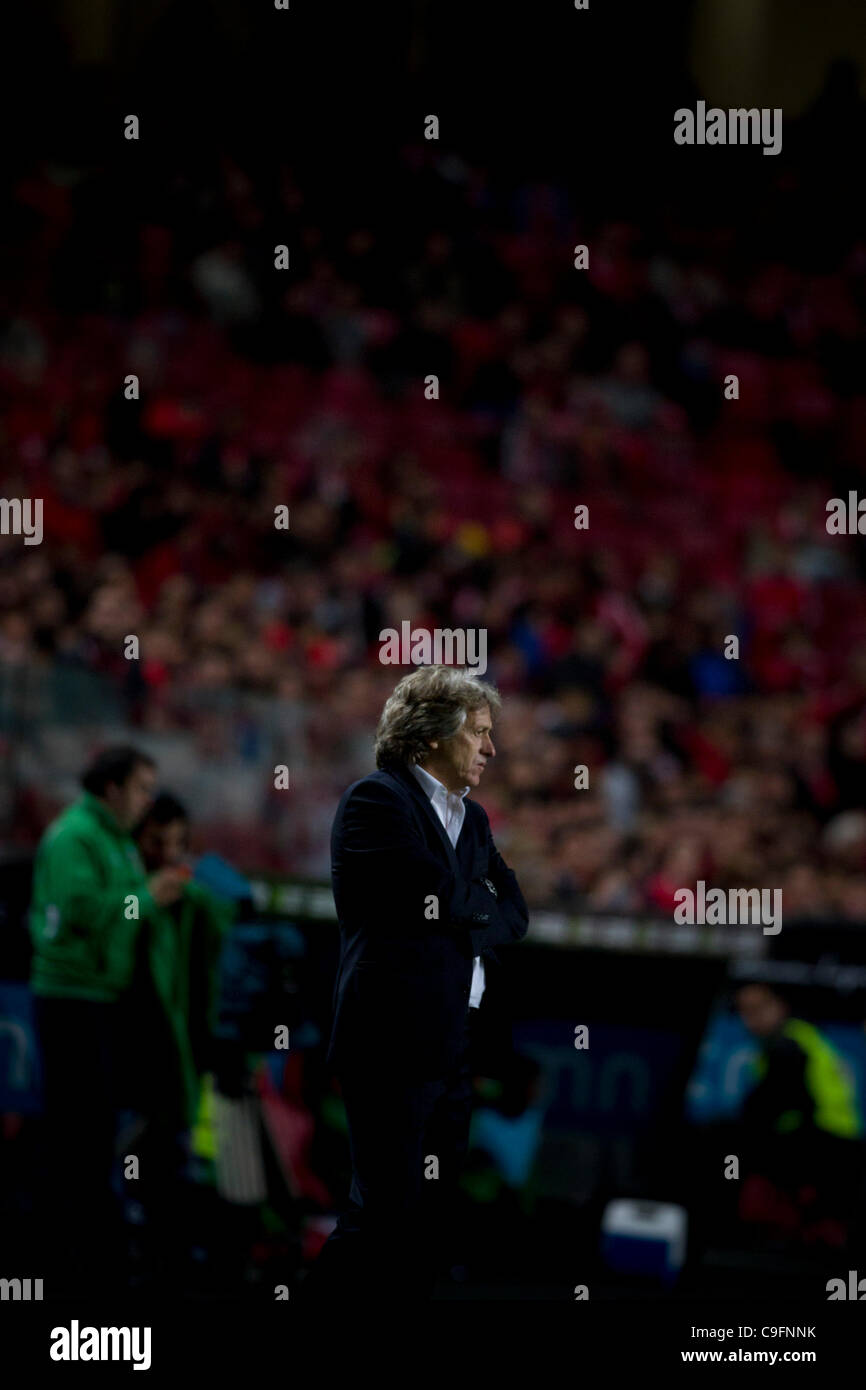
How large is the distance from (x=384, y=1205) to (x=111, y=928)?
5.84 ft

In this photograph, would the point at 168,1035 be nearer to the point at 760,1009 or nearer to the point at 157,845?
the point at 157,845

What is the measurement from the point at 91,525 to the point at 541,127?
6.96 m

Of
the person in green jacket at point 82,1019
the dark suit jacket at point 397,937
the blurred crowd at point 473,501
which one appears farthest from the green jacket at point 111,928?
the blurred crowd at point 473,501

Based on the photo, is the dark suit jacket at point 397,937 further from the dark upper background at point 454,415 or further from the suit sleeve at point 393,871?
the dark upper background at point 454,415

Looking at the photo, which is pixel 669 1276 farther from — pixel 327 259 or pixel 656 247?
pixel 656 247

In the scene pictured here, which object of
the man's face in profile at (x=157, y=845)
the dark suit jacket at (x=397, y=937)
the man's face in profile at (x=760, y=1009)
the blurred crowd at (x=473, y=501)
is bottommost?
the man's face in profile at (x=760, y=1009)

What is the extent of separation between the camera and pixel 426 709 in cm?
394

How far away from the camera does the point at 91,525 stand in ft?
34.9

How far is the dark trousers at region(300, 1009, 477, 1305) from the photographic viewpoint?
3.74 m

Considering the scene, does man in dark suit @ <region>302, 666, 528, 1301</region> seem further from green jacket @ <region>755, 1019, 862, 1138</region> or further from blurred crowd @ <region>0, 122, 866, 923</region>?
blurred crowd @ <region>0, 122, 866, 923</region>

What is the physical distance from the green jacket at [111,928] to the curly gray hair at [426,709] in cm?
159

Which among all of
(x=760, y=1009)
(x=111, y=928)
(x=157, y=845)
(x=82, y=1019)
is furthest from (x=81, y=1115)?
(x=760, y=1009)

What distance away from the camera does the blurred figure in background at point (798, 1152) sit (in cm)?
626
